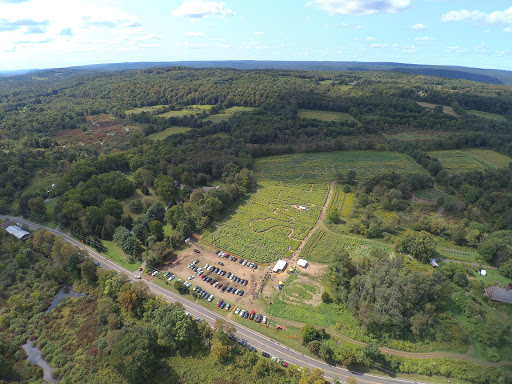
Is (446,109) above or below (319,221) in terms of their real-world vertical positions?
above

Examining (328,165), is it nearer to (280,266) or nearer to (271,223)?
(271,223)

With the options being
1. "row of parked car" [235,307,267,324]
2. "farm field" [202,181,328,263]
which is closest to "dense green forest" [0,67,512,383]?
"farm field" [202,181,328,263]

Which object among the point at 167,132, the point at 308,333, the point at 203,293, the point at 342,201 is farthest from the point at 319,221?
the point at 167,132

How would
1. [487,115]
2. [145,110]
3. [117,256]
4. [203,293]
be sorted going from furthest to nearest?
[145,110]
[487,115]
[117,256]
[203,293]

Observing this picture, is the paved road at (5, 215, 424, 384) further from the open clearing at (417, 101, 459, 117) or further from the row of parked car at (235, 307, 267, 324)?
the open clearing at (417, 101, 459, 117)

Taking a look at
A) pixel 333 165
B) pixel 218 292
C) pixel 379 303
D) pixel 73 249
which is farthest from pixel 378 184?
pixel 73 249

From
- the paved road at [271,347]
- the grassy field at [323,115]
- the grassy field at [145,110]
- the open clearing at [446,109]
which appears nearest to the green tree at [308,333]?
the paved road at [271,347]

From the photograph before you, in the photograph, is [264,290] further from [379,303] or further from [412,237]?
[412,237]
